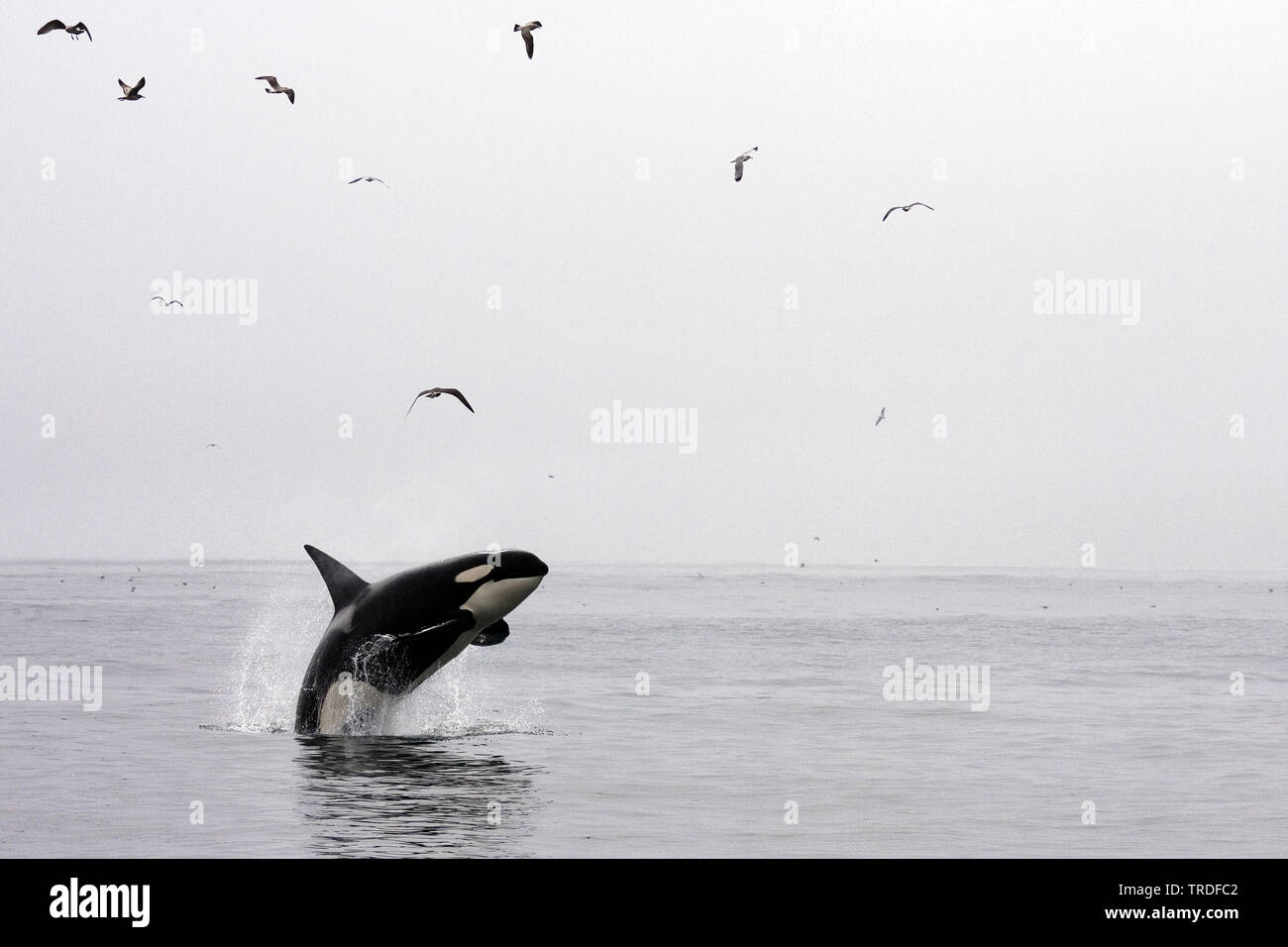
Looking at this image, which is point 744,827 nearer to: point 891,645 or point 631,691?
point 631,691

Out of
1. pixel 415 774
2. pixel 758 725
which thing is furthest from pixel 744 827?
pixel 758 725

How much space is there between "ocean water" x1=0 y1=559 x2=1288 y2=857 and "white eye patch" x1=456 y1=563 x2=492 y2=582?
2.17 metres

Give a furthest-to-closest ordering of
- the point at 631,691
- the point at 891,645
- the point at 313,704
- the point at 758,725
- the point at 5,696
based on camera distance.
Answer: the point at 891,645
the point at 631,691
the point at 5,696
the point at 758,725
the point at 313,704

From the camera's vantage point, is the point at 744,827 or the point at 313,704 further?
the point at 313,704

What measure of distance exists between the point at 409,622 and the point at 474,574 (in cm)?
101

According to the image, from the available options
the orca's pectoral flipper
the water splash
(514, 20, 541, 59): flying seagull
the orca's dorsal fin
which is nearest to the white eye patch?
the orca's pectoral flipper

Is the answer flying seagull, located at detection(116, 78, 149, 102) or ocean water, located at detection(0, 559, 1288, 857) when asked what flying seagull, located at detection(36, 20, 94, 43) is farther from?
ocean water, located at detection(0, 559, 1288, 857)

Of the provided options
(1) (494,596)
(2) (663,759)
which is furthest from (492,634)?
(2) (663,759)

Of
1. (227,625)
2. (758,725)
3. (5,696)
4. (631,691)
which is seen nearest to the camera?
(758,725)

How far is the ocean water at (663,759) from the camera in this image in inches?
540

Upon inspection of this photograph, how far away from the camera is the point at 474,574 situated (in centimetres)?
1866

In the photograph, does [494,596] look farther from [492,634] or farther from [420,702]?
[420,702]
